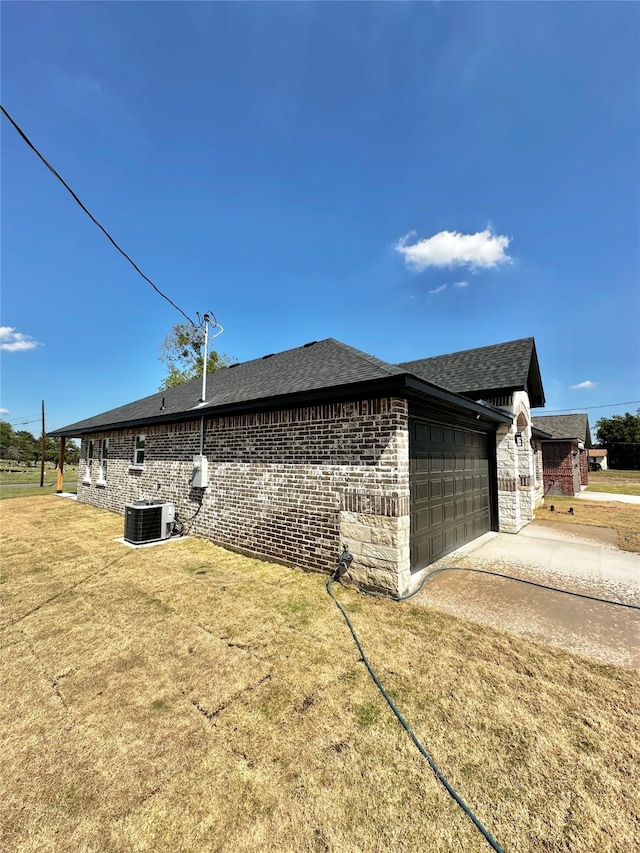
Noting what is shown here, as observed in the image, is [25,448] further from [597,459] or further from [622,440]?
[622,440]

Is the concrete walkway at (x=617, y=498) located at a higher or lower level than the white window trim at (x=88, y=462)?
lower

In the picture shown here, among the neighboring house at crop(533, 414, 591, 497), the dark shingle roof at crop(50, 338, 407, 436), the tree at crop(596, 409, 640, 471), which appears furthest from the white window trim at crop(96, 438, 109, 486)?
the tree at crop(596, 409, 640, 471)

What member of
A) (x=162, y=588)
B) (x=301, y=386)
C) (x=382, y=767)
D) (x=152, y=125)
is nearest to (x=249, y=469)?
(x=301, y=386)

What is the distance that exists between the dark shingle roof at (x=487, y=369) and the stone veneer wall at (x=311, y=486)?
485 cm

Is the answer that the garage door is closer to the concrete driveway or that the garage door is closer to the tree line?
the concrete driveway

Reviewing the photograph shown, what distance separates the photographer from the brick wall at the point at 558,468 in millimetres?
19375

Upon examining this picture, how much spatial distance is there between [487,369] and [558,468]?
1369 cm

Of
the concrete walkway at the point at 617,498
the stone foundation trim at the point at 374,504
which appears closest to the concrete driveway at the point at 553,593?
the stone foundation trim at the point at 374,504

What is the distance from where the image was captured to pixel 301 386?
249 inches

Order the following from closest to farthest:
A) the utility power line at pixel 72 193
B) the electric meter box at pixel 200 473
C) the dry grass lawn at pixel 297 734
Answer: the dry grass lawn at pixel 297 734 → the utility power line at pixel 72 193 → the electric meter box at pixel 200 473

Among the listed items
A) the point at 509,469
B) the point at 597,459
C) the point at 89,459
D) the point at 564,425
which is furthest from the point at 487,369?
the point at 597,459

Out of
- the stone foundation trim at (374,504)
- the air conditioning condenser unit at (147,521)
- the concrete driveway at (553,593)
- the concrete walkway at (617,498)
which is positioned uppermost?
the stone foundation trim at (374,504)

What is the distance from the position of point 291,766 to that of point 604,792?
1907mm

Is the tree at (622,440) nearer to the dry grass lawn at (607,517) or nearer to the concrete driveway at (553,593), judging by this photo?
the dry grass lawn at (607,517)
